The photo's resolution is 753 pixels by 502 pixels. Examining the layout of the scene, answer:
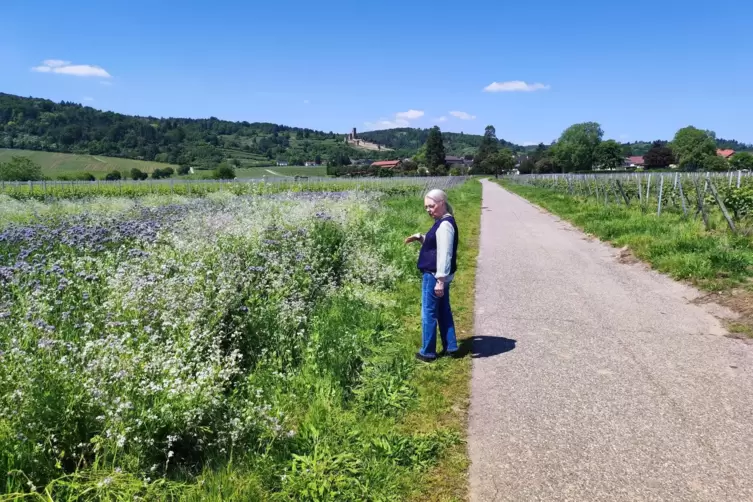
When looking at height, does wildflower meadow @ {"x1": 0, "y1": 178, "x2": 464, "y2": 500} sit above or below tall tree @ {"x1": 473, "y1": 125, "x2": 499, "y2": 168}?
below

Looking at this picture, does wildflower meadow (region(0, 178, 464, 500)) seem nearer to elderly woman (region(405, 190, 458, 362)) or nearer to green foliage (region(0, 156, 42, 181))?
elderly woman (region(405, 190, 458, 362))

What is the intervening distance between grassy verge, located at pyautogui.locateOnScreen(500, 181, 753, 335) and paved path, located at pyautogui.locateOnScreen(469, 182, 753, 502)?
57cm

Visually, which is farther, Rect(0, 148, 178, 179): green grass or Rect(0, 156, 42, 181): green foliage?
Rect(0, 148, 178, 179): green grass

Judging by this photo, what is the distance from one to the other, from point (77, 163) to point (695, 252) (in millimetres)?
125199

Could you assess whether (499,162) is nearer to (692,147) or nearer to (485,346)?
(692,147)

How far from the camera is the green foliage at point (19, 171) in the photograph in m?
65.9

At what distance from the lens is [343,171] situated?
13200cm

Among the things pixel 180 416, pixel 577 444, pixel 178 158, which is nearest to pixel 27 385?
pixel 180 416

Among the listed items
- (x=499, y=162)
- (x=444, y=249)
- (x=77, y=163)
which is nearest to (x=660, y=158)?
(x=499, y=162)

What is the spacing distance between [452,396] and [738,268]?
22.0 ft

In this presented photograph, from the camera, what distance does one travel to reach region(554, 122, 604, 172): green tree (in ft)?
446

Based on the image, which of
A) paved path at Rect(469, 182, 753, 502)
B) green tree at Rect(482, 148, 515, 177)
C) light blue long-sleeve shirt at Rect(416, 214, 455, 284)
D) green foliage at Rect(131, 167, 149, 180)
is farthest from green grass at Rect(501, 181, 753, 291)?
green tree at Rect(482, 148, 515, 177)

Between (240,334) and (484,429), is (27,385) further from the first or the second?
(484,429)

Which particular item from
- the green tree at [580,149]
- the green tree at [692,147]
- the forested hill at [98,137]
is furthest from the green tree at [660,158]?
the forested hill at [98,137]
